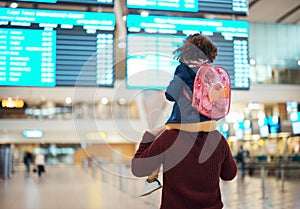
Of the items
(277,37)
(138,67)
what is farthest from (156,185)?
(277,37)

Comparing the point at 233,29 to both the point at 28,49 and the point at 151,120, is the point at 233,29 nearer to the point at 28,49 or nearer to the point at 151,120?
the point at 28,49

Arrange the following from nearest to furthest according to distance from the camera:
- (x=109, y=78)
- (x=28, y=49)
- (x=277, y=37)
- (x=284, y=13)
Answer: (x=28, y=49)
(x=109, y=78)
(x=277, y=37)
(x=284, y=13)

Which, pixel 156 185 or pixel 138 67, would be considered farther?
pixel 138 67

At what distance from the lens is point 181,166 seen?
200 centimetres

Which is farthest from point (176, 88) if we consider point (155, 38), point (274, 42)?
point (274, 42)

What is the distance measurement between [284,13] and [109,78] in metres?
2.93

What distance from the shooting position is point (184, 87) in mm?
2004

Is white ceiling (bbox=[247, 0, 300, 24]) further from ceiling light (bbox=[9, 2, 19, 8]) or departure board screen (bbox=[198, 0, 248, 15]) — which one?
ceiling light (bbox=[9, 2, 19, 8])

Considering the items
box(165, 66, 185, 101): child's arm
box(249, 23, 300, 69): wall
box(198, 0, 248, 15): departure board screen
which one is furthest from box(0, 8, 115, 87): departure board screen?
box(165, 66, 185, 101): child's arm

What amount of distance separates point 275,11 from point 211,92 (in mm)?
4747

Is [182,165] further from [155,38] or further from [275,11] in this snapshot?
[275,11]

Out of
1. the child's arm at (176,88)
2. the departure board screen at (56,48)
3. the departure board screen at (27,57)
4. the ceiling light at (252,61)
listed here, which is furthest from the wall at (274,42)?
the child's arm at (176,88)

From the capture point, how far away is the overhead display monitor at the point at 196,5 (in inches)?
180

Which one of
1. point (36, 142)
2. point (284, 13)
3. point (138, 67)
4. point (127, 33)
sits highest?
point (284, 13)
